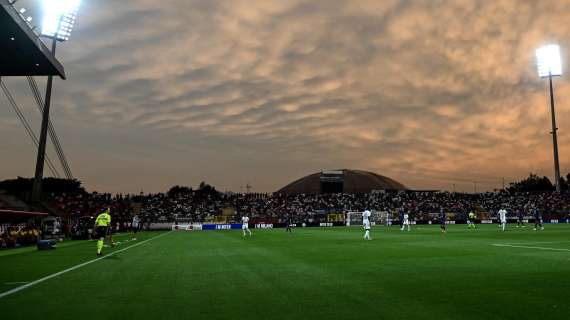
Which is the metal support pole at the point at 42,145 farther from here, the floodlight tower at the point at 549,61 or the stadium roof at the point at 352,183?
the stadium roof at the point at 352,183

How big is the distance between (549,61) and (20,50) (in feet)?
251

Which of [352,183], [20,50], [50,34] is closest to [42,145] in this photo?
[50,34]

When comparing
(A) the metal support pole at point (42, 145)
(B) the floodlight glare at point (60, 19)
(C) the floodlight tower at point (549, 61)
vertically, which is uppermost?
(C) the floodlight tower at point (549, 61)

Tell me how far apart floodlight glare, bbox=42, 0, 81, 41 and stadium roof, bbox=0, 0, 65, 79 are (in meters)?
9.35

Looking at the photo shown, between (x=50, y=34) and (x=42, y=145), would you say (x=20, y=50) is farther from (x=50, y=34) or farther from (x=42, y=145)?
(x=42, y=145)

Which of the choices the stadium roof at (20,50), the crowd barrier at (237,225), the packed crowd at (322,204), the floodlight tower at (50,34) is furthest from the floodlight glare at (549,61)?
the stadium roof at (20,50)

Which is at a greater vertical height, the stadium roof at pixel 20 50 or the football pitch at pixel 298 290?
the stadium roof at pixel 20 50

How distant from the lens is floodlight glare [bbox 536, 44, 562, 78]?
72.4m

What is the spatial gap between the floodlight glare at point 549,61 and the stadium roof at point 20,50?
73047mm

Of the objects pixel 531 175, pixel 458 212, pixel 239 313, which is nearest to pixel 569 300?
pixel 239 313

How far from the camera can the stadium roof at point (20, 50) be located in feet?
65.9

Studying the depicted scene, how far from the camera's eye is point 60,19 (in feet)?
130

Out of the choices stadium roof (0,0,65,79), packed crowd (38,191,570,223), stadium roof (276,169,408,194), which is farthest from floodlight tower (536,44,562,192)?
stadium roof (276,169,408,194)

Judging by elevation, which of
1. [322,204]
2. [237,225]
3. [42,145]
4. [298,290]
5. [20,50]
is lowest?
[237,225]
